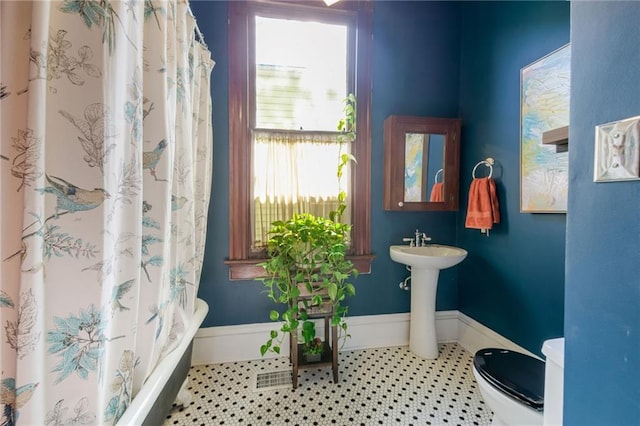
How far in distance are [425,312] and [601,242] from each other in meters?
1.53

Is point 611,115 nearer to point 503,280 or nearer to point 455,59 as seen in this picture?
point 503,280

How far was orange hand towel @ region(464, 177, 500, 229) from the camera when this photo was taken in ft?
5.92

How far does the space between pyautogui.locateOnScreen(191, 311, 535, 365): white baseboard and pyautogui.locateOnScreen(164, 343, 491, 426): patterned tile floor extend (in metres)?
0.08

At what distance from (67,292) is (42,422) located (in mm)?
282

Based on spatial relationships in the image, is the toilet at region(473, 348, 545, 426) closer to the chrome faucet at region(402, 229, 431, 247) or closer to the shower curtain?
the chrome faucet at region(402, 229, 431, 247)

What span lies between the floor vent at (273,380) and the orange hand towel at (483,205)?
5.47 ft

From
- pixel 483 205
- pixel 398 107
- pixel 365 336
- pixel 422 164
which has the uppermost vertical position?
pixel 398 107

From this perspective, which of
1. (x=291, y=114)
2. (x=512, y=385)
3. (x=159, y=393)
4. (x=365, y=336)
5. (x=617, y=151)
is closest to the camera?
(x=617, y=151)

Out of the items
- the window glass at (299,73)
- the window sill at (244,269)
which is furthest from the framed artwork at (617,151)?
the window sill at (244,269)

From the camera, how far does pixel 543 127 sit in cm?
151

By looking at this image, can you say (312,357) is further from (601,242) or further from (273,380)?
(601,242)

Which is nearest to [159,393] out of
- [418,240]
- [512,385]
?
[512,385]

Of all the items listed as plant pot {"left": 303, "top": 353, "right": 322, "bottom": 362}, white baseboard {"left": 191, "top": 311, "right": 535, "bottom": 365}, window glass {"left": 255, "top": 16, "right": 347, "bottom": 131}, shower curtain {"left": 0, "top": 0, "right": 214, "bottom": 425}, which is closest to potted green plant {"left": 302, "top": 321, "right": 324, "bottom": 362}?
plant pot {"left": 303, "top": 353, "right": 322, "bottom": 362}

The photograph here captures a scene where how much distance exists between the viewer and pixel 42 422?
0.58 metres
